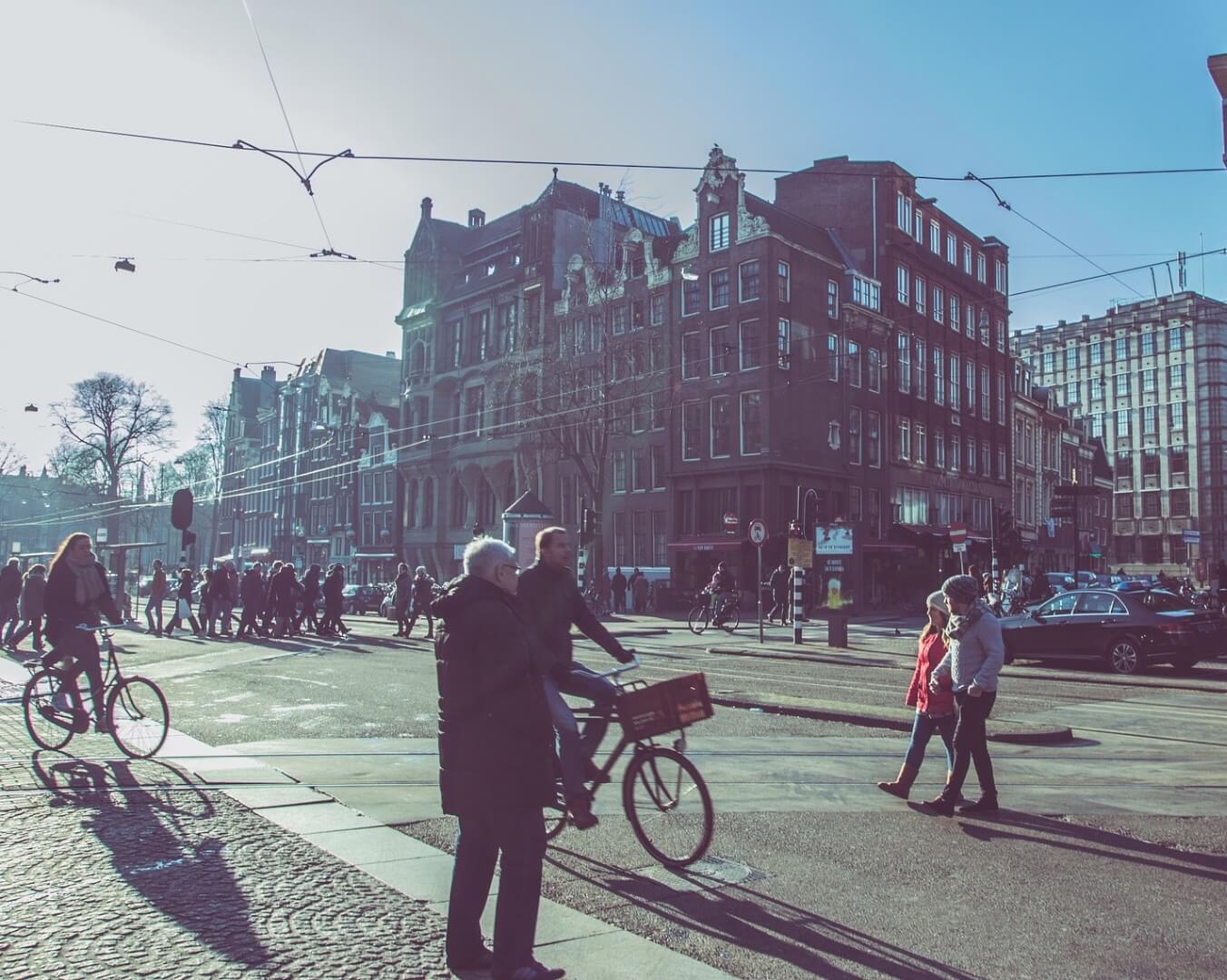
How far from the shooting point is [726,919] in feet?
16.2

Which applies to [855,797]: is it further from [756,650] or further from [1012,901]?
[756,650]

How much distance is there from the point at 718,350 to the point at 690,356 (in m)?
1.70

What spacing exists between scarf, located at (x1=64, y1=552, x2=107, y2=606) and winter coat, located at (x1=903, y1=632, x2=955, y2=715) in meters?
7.14

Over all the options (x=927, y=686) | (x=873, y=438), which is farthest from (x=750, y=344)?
(x=927, y=686)

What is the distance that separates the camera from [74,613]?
9.41m

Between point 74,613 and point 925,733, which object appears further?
point 74,613

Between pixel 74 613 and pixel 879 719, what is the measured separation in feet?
26.4

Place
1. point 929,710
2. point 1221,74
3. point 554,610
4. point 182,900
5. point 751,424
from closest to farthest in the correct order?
1. point 182,900
2. point 554,610
3. point 929,710
4. point 1221,74
5. point 751,424

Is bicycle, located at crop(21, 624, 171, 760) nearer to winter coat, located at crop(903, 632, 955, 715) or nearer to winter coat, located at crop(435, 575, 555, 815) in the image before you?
winter coat, located at crop(435, 575, 555, 815)

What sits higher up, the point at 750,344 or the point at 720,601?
the point at 750,344

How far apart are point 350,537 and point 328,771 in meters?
65.3

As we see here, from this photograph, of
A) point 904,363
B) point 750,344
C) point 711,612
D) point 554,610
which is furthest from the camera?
point 904,363

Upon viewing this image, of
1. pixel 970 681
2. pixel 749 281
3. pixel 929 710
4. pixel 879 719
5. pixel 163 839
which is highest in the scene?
pixel 749 281

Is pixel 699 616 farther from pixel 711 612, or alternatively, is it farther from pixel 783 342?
pixel 783 342
